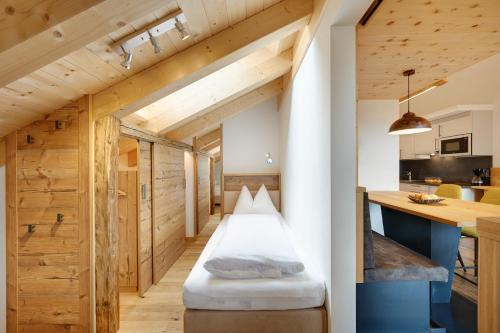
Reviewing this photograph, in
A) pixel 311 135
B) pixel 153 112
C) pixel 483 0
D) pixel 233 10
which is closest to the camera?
pixel 483 0

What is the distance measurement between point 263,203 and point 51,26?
2.88 m

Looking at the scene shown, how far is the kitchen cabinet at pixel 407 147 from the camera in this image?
18.4 feet

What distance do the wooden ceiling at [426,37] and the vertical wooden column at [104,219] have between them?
6.50 feet

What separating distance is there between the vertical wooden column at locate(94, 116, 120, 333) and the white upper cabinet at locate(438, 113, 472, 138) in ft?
18.6

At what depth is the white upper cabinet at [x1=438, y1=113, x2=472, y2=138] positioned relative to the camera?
427cm

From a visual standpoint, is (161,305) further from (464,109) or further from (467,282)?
(464,109)

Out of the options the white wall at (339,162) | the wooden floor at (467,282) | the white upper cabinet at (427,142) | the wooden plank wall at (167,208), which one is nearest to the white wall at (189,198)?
the wooden plank wall at (167,208)

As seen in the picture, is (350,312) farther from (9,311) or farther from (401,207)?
(9,311)

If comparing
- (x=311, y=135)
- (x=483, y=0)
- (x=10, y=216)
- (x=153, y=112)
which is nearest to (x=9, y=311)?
(x=10, y=216)

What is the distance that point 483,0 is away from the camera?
129 centimetres

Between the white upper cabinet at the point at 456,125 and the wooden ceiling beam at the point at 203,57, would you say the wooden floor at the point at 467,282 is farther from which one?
the wooden ceiling beam at the point at 203,57

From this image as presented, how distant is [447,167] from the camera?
202 inches

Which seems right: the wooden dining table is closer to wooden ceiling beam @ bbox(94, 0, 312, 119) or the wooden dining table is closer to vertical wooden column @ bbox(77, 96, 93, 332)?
wooden ceiling beam @ bbox(94, 0, 312, 119)

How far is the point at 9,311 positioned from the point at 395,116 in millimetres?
4567
